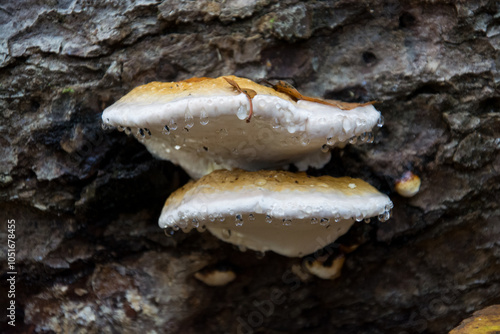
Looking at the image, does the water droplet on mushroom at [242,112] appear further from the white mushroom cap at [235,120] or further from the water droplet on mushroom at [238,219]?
the water droplet on mushroom at [238,219]

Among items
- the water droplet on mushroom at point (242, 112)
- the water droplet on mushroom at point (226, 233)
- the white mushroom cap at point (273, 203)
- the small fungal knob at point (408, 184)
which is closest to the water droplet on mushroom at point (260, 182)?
the white mushroom cap at point (273, 203)

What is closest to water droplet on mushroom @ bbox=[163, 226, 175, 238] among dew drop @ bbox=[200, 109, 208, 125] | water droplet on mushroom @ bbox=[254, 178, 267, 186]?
water droplet on mushroom @ bbox=[254, 178, 267, 186]

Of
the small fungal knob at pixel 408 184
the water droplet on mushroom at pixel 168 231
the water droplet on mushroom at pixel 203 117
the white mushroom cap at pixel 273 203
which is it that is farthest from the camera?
the small fungal knob at pixel 408 184

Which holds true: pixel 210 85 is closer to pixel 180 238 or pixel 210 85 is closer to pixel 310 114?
pixel 310 114

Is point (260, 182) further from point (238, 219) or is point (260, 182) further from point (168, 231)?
point (168, 231)

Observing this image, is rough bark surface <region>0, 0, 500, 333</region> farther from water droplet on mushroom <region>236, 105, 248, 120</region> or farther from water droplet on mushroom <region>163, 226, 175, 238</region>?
water droplet on mushroom <region>236, 105, 248, 120</region>

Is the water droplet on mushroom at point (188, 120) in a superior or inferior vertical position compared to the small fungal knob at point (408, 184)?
superior
